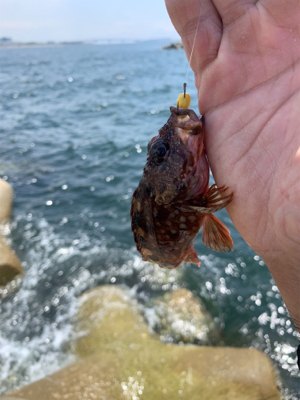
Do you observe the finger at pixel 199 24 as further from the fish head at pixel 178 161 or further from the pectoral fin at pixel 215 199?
the pectoral fin at pixel 215 199

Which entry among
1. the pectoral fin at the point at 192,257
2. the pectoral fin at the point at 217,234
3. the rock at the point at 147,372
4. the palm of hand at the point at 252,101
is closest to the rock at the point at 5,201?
the rock at the point at 147,372

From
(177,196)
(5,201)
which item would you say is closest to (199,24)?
(177,196)

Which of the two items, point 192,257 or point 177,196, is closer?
point 177,196

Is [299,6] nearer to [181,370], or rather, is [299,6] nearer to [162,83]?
[181,370]

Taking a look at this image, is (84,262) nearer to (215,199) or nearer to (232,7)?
(215,199)

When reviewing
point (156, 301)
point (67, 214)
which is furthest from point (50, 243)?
point (156, 301)

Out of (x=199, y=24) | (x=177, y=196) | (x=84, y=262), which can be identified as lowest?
(x=84, y=262)
